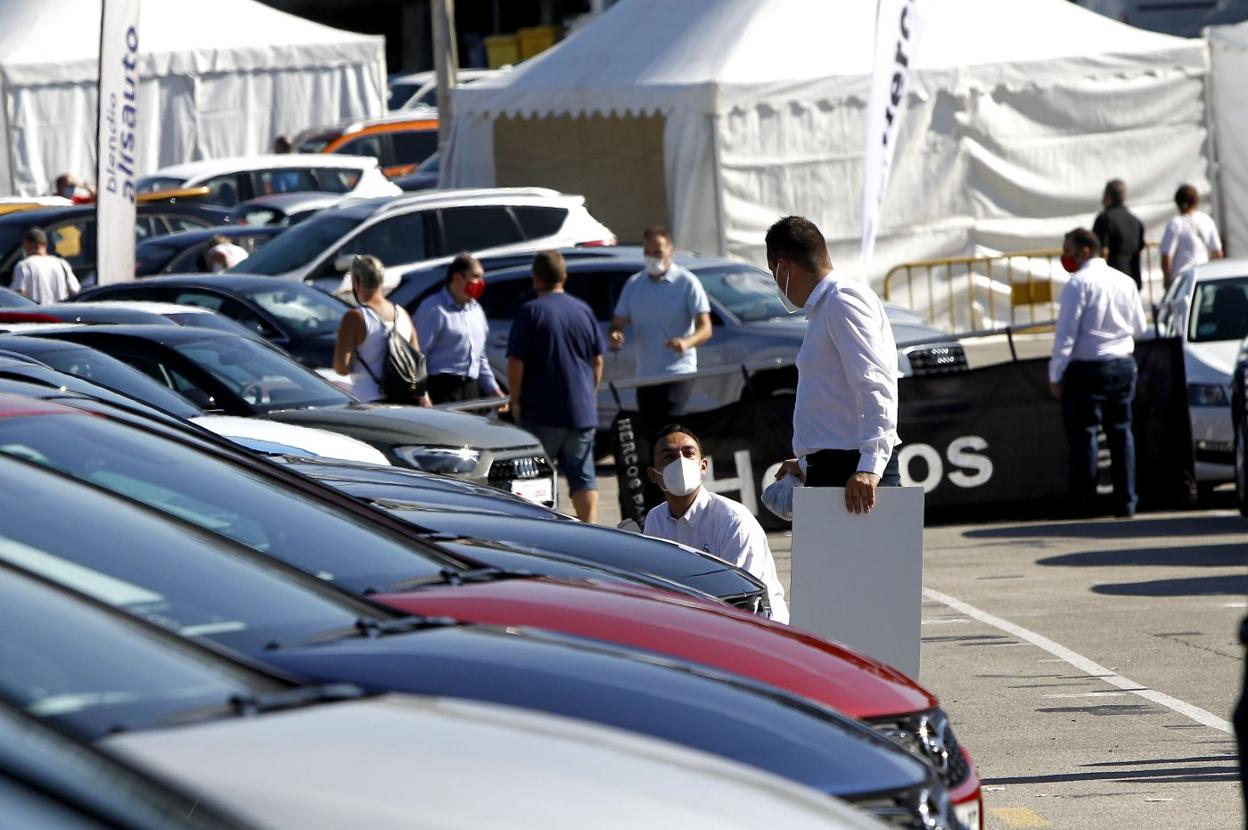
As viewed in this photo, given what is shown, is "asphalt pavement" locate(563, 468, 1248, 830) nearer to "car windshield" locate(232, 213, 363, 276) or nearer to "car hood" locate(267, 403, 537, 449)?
"car hood" locate(267, 403, 537, 449)

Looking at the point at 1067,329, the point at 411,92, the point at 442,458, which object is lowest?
the point at 411,92

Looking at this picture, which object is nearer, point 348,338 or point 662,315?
point 348,338

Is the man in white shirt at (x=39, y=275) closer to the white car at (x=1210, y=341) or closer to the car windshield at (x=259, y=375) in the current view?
the car windshield at (x=259, y=375)

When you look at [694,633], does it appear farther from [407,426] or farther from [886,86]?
[886,86]

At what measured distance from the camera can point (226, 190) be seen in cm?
2806

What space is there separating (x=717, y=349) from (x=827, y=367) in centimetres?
815

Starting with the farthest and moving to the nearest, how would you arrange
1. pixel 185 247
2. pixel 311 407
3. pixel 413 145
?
pixel 413 145, pixel 185 247, pixel 311 407

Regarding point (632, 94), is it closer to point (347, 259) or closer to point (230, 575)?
point (347, 259)

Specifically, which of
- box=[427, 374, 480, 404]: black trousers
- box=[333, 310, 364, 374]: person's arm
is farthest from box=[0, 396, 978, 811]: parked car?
box=[427, 374, 480, 404]: black trousers

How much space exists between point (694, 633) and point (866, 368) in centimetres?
296

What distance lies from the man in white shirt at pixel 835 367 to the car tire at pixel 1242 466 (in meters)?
5.09

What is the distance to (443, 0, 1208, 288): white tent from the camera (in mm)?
21359

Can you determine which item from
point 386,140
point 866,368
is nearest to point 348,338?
point 866,368

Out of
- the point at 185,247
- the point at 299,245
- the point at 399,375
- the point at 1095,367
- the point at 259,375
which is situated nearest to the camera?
the point at 259,375
